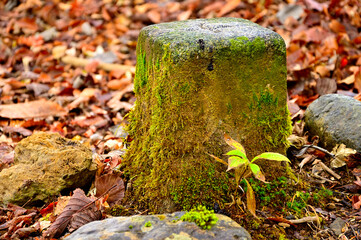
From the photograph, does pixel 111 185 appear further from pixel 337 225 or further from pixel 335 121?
pixel 335 121

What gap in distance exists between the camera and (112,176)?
2.46m

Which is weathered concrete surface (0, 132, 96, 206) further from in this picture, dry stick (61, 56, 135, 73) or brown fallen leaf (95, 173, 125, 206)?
dry stick (61, 56, 135, 73)

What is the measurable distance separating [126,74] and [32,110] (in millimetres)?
1506

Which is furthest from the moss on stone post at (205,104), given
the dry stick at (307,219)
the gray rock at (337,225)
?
the gray rock at (337,225)

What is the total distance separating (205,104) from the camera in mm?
2096

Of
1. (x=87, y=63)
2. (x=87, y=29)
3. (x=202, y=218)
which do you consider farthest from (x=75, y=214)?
(x=87, y=29)

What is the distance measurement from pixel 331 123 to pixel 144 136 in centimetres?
144

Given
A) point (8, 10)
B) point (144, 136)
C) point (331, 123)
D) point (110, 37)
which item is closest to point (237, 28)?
point (144, 136)

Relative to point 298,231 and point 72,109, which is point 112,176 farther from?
point 72,109

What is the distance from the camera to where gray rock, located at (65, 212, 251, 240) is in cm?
174

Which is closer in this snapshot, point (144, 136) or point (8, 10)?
point (144, 136)

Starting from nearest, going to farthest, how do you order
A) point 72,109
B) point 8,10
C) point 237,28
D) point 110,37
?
point 237,28 < point 72,109 < point 110,37 < point 8,10

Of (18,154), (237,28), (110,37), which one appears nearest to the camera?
(237,28)

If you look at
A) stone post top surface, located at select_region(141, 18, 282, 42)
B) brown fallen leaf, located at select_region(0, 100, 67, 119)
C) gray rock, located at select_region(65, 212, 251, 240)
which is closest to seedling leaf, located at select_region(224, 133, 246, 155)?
gray rock, located at select_region(65, 212, 251, 240)
